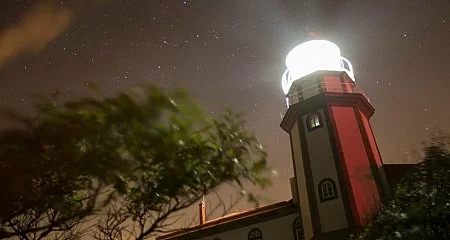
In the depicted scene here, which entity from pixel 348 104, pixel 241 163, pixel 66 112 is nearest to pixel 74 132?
pixel 66 112

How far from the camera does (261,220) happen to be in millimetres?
24703

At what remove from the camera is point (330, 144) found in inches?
779

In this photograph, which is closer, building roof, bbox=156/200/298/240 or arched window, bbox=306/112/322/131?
arched window, bbox=306/112/322/131

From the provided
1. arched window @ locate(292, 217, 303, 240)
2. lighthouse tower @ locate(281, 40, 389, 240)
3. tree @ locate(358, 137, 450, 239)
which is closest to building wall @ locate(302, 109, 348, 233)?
lighthouse tower @ locate(281, 40, 389, 240)

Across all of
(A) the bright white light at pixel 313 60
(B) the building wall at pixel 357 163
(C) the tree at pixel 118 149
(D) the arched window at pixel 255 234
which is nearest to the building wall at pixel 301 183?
(B) the building wall at pixel 357 163

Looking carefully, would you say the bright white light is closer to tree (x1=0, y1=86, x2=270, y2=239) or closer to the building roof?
the building roof

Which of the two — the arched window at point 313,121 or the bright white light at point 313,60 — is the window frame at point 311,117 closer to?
the arched window at point 313,121

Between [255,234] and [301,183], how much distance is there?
600cm

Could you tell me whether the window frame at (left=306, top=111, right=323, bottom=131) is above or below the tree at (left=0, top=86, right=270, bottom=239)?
above

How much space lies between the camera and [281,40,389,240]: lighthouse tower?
18375 millimetres

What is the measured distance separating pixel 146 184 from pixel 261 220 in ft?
71.3

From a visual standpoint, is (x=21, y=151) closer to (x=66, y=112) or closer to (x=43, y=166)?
(x=43, y=166)

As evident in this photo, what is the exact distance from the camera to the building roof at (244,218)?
23891 millimetres

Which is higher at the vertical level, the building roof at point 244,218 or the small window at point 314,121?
the small window at point 314,121
